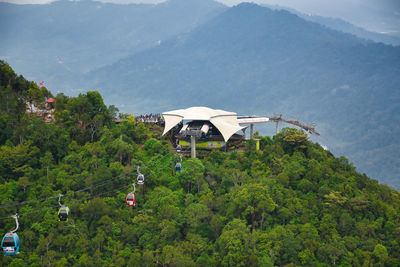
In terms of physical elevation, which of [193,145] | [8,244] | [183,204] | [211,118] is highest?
[211,118]

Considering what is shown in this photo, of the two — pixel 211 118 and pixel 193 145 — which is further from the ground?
pixel 211 118

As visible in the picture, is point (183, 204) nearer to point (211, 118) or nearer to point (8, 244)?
point (211, 118)

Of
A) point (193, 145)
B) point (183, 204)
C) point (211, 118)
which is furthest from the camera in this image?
point (211, 118)

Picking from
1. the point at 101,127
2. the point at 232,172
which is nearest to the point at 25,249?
the point at 101,127

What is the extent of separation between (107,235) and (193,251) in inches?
319

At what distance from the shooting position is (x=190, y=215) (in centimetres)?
3612

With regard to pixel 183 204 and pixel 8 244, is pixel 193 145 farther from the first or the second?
pixel 8 244

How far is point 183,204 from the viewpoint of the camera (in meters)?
38.8

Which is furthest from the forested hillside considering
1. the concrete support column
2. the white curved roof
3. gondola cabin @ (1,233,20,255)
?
gondola cabin @ (1,233,20,255)

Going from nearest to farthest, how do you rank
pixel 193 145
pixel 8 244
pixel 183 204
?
pixel 8 244 < pixel 183 204 < pixel 193 145

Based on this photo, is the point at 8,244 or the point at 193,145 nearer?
the point at 8,244

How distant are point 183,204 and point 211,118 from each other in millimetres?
13056

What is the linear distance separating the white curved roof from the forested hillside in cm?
293

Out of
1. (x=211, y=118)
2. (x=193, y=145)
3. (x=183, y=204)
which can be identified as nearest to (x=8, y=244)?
(x=183, y=204)
